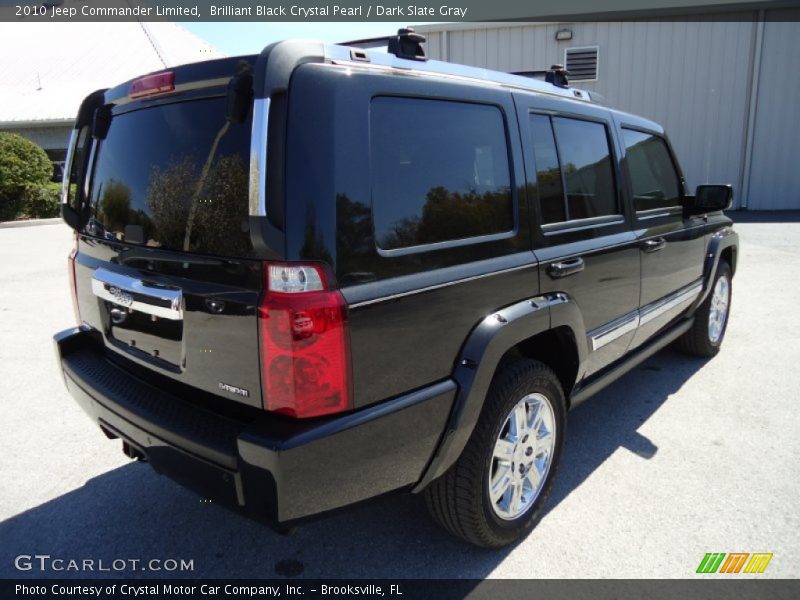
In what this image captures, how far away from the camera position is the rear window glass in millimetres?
1827

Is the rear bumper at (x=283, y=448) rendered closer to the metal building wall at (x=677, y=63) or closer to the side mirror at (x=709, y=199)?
the side mirror at (x=709, y=199)

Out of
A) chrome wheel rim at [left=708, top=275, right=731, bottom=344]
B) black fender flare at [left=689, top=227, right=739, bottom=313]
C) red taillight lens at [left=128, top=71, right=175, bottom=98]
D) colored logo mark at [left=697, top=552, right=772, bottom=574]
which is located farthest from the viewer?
chrome wheel rim at [left=708, top=275, right=731, bottom=344]

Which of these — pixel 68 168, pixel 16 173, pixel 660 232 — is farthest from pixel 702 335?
pixel 16 173

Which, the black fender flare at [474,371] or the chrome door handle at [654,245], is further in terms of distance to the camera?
the chrome door handle at [654,245]

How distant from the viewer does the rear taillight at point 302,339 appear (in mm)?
1706

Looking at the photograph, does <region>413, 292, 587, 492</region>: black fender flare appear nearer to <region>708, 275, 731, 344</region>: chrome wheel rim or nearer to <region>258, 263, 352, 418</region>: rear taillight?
<region>258, 263, 352, 418</region>: rear taillight

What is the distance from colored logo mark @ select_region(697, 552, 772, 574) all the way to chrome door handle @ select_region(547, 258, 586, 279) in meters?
1.33

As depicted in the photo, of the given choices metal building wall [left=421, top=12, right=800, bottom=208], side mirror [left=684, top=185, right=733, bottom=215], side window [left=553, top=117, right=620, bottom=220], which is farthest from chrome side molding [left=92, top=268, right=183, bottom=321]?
metal building wall [left=421, top=12, right=800, bottom=208]

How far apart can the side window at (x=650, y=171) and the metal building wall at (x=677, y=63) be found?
11.5 m

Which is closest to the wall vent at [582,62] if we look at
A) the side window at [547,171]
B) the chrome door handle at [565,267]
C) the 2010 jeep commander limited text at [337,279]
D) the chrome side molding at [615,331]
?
the chrome side molding at [615,331]

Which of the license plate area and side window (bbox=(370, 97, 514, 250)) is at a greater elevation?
side window (bbox=(370, 97, 514, 250))

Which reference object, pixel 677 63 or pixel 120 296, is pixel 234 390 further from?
pixel 677 63

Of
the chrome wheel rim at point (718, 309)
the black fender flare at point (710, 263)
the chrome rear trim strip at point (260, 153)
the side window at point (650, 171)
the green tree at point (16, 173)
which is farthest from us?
the green tree at point (16, 173)

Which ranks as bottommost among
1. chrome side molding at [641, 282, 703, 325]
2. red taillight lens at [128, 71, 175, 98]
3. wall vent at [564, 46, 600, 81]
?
chrome side molding at [641, 282, 703, 325]
